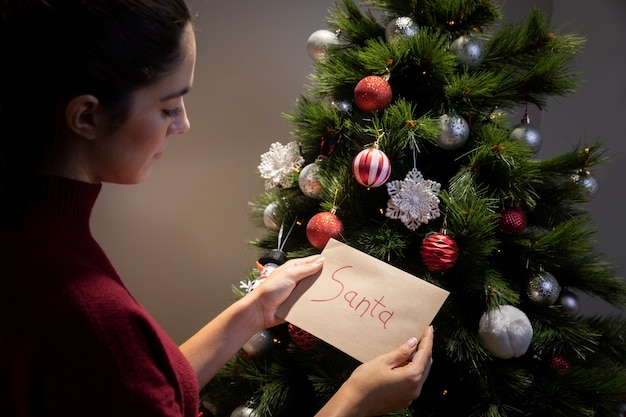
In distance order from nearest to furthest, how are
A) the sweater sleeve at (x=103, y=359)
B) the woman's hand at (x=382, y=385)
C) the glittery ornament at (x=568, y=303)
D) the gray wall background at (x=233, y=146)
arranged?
the sweater sleeve at (x=103, y=359) < the woman's hand at (x=382, y=385) < the glittery ornament at (x=568, y=303) < the gray wall background at (x=233, y=146)

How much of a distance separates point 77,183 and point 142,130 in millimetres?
87

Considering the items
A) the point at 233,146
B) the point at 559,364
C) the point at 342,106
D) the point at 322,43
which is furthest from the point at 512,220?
the point at 233,146

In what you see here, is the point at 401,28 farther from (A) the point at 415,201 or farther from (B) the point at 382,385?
(B) the point at 382,385

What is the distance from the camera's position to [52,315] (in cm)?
46

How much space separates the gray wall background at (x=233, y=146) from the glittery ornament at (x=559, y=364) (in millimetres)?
612

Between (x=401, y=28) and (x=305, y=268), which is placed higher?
(x=401, y=28)

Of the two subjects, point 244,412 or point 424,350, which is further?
point 244,412

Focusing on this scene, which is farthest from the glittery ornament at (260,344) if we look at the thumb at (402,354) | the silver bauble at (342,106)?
the silver bauble at (342,106)

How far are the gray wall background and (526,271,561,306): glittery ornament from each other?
607mm

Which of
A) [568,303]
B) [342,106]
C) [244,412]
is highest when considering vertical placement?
[342,106]

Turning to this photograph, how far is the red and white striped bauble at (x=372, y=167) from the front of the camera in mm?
765

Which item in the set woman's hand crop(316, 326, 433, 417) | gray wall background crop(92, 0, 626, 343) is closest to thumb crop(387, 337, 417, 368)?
woman's hand crop(316, 326, 433, 417)

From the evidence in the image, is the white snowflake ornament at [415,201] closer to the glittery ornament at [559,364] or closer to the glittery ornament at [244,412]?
the glittery ornament at [559,364]

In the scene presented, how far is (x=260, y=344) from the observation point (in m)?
0.94
